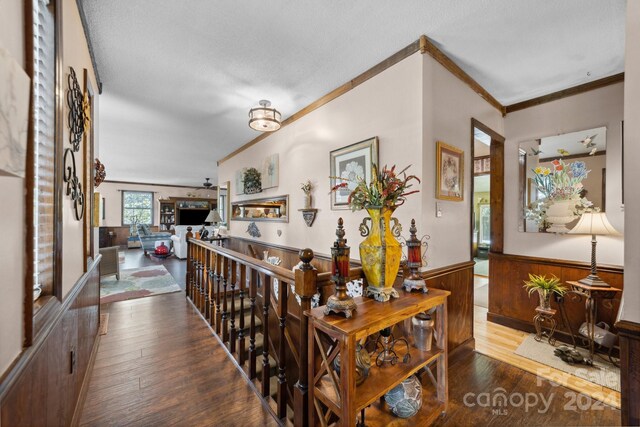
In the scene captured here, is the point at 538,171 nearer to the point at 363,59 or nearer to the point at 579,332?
the point at 579,332

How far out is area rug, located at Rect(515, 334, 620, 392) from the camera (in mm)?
2068

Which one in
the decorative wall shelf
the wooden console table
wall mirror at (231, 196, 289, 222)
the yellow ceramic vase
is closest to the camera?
the wooden console table

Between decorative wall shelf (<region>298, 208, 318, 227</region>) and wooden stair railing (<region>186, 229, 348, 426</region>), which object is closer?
wooden stair railing (<region>186, 229, 348, 426</region>)

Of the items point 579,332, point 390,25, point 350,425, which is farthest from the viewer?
point 579,332

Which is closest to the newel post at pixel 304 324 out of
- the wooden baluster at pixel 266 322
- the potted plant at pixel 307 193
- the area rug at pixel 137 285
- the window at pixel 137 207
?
the wooden baluster at pixel 266 322

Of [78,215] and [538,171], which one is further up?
[538,171]

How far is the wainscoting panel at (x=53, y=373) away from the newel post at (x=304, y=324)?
3.23 feet

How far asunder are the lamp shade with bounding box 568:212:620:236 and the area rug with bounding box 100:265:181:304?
17.2 ft

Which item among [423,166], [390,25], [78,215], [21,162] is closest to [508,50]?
[390,25]

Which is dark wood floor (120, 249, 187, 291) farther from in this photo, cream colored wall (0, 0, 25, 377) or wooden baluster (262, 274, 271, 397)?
cream colored wall (0, 0, 25, 377)

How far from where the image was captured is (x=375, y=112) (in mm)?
2387

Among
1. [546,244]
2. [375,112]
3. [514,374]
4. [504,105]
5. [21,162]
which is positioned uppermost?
[504,105]

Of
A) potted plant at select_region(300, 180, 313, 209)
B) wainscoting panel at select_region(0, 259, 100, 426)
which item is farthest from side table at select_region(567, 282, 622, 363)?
wainscoting panel at select_region(0, 259, 100, 426)

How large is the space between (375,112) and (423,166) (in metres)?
0.74
